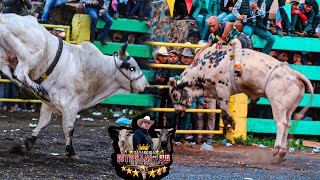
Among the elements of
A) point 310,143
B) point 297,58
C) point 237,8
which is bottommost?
point 310,143

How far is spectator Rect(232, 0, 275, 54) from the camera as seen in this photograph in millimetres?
12281

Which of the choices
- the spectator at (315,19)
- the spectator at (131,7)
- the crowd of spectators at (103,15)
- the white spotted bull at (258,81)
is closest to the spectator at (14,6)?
the crowd of spectators at (103,15)

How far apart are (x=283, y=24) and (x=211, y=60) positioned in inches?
128

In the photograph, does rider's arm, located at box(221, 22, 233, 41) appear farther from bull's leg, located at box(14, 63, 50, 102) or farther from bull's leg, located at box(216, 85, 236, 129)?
bull's leg, located at box(14, 63, 50, 102)

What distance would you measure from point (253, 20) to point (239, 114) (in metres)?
1.53

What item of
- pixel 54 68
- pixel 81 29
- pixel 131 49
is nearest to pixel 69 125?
pixel 54 68

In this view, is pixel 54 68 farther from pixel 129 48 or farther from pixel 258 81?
pixel 129 48

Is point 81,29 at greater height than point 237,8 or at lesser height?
lesser

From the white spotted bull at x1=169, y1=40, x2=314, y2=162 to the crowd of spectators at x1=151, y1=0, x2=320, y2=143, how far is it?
114 cm

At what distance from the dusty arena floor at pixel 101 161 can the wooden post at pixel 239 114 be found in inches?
13.4

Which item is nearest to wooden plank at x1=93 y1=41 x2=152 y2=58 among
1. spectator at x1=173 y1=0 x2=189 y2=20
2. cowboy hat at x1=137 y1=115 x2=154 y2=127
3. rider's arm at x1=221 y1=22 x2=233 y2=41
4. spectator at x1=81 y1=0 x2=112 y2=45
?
spectator at x1=81 y1=0 x2=112 y2=45

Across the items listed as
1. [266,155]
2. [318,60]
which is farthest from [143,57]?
[266,155]

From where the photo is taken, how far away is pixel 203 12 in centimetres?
1329

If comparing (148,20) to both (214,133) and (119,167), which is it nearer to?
(214,133)
